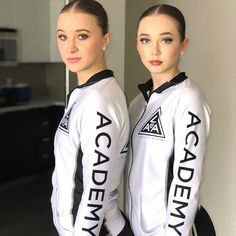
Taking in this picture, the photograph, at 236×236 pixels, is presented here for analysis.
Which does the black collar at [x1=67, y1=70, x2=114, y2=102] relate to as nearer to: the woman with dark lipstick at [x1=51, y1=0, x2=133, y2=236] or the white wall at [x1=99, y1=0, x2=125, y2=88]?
the woman with dark lipstick at [x1=51, y1=0, x2=133, y2=236]

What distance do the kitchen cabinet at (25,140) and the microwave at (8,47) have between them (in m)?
0.38

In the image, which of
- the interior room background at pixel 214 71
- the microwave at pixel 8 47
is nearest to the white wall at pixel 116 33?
the interior room background at pixel 214 71

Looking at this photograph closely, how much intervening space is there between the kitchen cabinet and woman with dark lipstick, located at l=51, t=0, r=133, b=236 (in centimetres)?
186

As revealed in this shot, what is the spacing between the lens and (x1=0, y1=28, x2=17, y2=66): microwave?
2.95 m

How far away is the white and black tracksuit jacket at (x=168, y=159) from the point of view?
3.35 feet

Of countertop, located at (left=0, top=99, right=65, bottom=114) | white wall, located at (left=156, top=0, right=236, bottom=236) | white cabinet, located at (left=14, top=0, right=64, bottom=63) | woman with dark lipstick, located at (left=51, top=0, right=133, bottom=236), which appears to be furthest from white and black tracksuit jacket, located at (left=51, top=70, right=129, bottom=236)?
countertop, located at (left=0, top=99, right=65, bottom=114)

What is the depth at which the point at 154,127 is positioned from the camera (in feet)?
3.51

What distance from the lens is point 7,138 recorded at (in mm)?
3143

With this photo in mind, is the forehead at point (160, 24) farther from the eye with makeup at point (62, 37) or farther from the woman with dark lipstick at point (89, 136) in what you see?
the eye with makeup at point (62, 37)

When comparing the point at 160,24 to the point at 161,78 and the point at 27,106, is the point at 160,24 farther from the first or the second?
the point at 27,106

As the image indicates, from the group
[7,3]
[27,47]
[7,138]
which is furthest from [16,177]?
[7,3]

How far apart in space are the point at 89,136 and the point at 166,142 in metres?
0.20

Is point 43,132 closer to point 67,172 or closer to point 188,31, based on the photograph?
point 188,31

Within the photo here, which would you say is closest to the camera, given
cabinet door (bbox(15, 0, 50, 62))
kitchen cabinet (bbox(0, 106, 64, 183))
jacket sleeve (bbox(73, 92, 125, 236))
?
jacket sleeve (bbox(73, 92, 125, 236))
